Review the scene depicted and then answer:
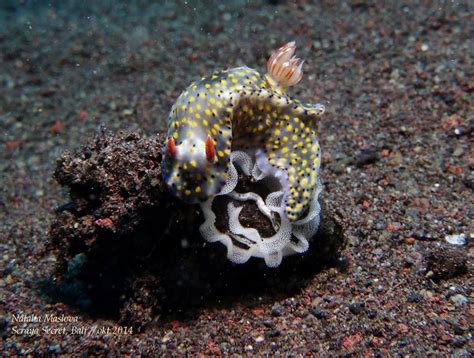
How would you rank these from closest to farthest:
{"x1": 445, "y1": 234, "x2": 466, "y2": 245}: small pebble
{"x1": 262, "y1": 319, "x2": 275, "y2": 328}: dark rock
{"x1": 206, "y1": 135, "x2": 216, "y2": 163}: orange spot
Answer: {"x1": 206, "y1": 135, "x2": 216, "y2": 163}: orange spot < {"x1": 262, "y1": 319, "x2": 275, "y2": 328}: dark rock < {"x1": 445, "y1": 234, "x2": 466, "y2": 245}: small pebble

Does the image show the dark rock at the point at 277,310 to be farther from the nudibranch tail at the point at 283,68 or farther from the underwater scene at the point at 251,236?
the nudibranch tail at the point at 283,68

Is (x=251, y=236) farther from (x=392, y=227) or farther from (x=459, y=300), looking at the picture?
(x=459, y=300)

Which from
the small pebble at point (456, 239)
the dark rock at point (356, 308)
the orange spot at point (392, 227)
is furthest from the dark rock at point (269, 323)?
the small pebble at point (456, 239)

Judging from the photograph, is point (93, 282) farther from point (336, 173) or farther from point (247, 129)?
point (336, 173)

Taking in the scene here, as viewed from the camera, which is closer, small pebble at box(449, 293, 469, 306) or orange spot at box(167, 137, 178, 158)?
orange spot at box(167, 137, 178, 158)

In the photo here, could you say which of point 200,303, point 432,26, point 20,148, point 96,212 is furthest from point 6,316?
point 432,26

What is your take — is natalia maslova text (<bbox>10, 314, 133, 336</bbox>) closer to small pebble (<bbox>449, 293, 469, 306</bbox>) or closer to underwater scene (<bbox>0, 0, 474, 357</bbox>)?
underwater scene (<bbox>0, 0, 474, 357</bbox>)

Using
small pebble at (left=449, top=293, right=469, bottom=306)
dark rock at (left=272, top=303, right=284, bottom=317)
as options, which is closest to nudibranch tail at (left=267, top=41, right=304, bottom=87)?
dark rock at (left=272, top=303, right=284, bottom=317)

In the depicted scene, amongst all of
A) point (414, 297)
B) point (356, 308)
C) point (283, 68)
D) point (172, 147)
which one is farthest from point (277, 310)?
point (283, 68)

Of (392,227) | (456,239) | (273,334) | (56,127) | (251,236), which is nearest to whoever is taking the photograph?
(273,334)
